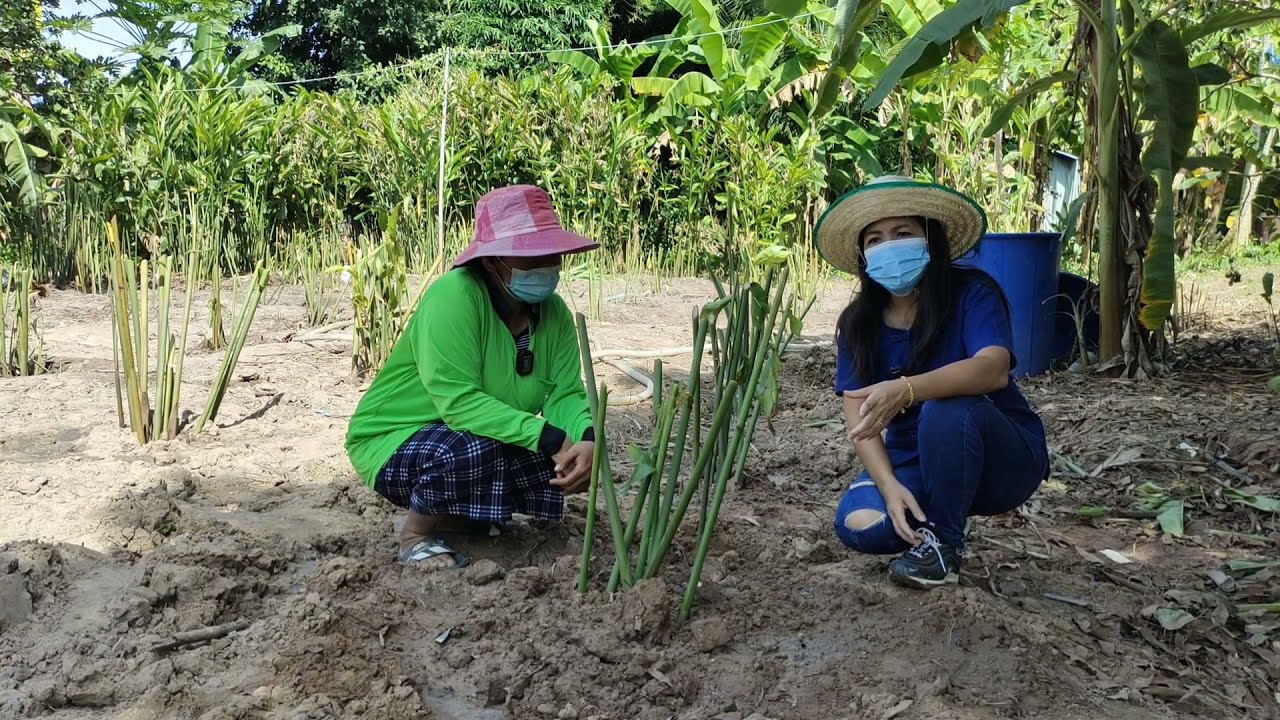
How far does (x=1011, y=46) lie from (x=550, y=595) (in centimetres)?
877

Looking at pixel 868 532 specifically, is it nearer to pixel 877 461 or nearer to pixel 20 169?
pixel 877 461

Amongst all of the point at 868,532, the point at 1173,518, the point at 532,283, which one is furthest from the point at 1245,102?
the point at 532,283

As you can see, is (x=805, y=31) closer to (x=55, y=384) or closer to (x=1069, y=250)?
(x=1069, y=250)

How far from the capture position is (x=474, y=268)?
2.63 metres

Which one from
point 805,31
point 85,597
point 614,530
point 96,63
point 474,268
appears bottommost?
point 85,597

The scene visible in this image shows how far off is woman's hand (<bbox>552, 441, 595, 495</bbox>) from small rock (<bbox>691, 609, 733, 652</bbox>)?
0.50 metres

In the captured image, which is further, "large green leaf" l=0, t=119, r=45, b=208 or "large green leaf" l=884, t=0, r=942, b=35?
"large green leaf" l=0, t=119, r=45, b=208

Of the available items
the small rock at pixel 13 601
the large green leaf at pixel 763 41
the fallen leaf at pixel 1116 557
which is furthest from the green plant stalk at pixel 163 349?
the large green leaf at pixel 763 41

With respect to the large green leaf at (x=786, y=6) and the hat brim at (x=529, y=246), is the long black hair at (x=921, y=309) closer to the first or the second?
the hat brim at (x=529, y=246)

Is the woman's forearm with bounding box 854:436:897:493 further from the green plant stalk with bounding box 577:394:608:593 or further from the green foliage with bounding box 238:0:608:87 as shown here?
the green foliage with bounding box 238:0:608:87

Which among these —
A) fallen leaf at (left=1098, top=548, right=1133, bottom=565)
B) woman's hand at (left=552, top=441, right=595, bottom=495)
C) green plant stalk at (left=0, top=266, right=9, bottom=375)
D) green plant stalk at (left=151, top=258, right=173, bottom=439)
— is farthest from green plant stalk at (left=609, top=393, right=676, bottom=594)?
green plant stalk at (left=0, top=266, right=9, bottom=375)

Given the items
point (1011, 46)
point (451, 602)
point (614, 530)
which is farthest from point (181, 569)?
point (1011, 46)

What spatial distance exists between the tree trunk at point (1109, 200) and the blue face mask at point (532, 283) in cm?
331

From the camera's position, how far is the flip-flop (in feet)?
8.51
